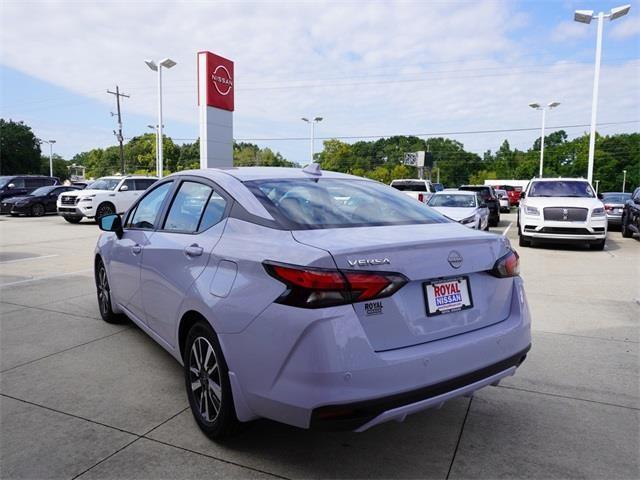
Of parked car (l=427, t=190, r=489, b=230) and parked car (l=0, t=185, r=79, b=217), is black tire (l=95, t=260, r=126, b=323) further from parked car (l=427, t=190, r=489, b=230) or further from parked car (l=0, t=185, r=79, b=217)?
parked car (l=0, t=185, r=79, b=217)

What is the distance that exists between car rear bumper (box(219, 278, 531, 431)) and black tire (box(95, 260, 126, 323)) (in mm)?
3165

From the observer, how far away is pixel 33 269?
9094mm

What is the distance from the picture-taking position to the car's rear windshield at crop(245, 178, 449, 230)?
9.76 feet

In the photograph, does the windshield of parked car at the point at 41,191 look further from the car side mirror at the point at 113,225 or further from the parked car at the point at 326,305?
the parked car at the point at 326,305

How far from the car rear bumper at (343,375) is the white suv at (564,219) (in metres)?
10.7

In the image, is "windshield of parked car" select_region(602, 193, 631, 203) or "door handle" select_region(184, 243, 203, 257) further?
"windshield of parked car" select_region(602, 193, 631, 203)

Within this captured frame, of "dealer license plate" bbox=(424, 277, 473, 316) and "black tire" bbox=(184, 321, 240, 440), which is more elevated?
"dealer license plate" bbox=(424, 277, 473, 316)

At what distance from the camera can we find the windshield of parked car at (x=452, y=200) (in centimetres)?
1513

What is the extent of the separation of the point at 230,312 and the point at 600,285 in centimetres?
713

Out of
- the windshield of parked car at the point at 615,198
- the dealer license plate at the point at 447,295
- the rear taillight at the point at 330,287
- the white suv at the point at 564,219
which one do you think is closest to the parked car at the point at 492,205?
the windshield of parked car at the point at 615,198

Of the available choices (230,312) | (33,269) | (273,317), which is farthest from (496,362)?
(33,269)

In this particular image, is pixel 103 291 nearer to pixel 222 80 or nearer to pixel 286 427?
pixel 286 427

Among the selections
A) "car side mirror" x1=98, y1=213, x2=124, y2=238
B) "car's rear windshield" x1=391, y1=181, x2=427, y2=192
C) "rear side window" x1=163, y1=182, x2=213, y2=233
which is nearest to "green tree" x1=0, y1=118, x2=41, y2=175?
"car's rear windshield" x1=391, y1=181, x2=427, y2=192

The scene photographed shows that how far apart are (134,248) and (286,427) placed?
2.03 m
